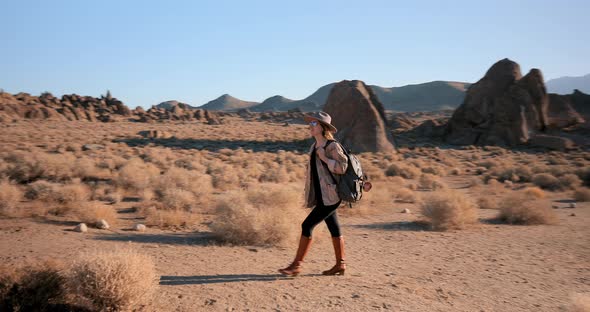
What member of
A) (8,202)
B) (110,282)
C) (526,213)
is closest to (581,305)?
(110,282)

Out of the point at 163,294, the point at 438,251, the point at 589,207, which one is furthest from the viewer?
the point at 589,207

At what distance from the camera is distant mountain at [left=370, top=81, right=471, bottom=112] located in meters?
137

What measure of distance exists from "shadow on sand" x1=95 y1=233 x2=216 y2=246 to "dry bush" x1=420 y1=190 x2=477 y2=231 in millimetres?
4713

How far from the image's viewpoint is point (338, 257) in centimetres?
515

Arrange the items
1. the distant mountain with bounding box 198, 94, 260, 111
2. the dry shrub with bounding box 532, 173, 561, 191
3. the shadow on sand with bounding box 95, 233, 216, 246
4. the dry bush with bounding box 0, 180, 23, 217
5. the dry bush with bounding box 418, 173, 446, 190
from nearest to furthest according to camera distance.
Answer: the shadow on sand with bounding box 95, 233, 216, 246
the dry bush with bounding box 0, 180, 23, 217
the dry bush with bounding box 418, 173, 446, 190
the dry shrub with bounding box 532, 173, 561, 191
the distant mountain with bounding box 198, 94, 260, 111

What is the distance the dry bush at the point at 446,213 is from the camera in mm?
8688

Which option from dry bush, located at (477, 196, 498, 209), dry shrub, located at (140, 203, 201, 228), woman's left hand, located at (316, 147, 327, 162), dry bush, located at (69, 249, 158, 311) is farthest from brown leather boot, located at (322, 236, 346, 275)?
dry bush, located at (477, 196, 498, 209)

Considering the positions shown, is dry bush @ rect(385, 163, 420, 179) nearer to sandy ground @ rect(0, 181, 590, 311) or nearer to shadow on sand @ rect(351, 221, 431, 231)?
shadow on sand @ rect(351, 221, 431, 231)

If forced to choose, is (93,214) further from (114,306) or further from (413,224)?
(413,224)

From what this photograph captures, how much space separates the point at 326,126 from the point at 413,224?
5.21m

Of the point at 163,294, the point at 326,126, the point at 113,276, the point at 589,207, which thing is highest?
the point at 326,126

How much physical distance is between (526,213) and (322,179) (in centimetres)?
680

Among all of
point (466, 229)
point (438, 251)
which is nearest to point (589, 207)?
point (466, 229)

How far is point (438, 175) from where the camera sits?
64.7 feet
